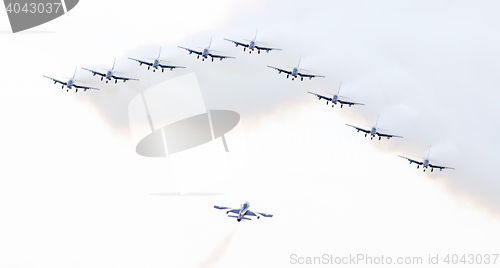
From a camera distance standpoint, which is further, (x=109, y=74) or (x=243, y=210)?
(x=109, y=74)

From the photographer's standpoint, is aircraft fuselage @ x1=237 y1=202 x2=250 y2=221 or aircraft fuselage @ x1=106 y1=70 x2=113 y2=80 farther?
aircraft fuselage @ x1=106 y1=70 x2=113 y2=80

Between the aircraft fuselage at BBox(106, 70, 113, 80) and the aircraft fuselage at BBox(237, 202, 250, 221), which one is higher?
the aircraft fuselage at BBox(106, 70, 113, 80)

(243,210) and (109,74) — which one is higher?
(109,74)

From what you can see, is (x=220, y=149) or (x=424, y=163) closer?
(x=424, y=163)

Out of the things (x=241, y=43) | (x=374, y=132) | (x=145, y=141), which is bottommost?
(x=145, y=141)

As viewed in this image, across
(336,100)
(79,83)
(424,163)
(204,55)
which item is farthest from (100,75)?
(424,163)

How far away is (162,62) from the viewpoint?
167125mm

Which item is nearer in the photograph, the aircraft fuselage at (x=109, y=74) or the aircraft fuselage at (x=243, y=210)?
the aircraft fuselage at (x=243, y=210)

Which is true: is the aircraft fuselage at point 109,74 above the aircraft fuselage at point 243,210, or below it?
above

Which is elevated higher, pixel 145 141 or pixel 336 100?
pixel 336 100

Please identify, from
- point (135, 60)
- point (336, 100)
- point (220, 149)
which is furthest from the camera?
point (220, 149)

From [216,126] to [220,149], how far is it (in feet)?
19.8

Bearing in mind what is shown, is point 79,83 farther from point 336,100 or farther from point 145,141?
point 336,100

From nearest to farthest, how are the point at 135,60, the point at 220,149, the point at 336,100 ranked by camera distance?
the point at 336,100, the point at 135,60, the point at 220,149
